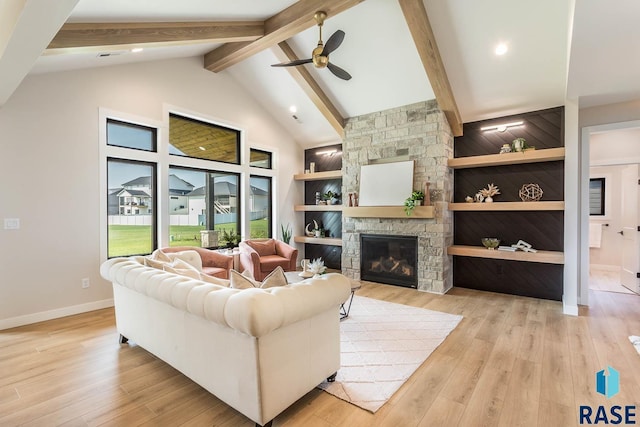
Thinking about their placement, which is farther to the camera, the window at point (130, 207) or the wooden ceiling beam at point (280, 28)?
the window at point (130, 207)

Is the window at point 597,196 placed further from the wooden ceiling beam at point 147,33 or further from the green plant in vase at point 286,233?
the wooden ceiling beam at point 147,33

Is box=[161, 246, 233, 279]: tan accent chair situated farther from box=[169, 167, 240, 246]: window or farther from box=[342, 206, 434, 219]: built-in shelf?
box=[342, 206, 434, 219]: built-in shelf

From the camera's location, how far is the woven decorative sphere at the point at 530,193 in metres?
4.87

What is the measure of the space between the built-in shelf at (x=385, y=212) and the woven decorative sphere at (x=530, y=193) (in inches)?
59.9

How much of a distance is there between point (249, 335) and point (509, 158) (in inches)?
187

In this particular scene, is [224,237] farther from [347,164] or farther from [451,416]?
[451,416]

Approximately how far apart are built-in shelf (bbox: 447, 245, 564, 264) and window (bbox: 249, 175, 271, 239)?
3.96 meters

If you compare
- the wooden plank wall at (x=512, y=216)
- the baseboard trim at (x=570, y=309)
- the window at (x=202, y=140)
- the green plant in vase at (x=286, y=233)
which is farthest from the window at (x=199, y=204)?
the baseboard trim at (x=570, y=309)

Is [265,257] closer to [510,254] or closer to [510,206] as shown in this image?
[510,254]

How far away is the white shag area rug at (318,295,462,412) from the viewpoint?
7.64 feet

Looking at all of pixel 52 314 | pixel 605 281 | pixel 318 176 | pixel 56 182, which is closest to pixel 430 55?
pixel 318 176

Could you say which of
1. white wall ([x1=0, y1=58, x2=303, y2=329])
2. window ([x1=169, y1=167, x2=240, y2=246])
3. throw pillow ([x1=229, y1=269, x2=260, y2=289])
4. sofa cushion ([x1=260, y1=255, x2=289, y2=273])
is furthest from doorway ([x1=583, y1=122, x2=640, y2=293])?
white wall ([x1=0, y1=58, x2=303, y2=329])

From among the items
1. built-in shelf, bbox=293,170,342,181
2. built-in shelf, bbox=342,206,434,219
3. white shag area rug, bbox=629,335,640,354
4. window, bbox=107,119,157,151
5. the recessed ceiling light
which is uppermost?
the recessed ceiling light
